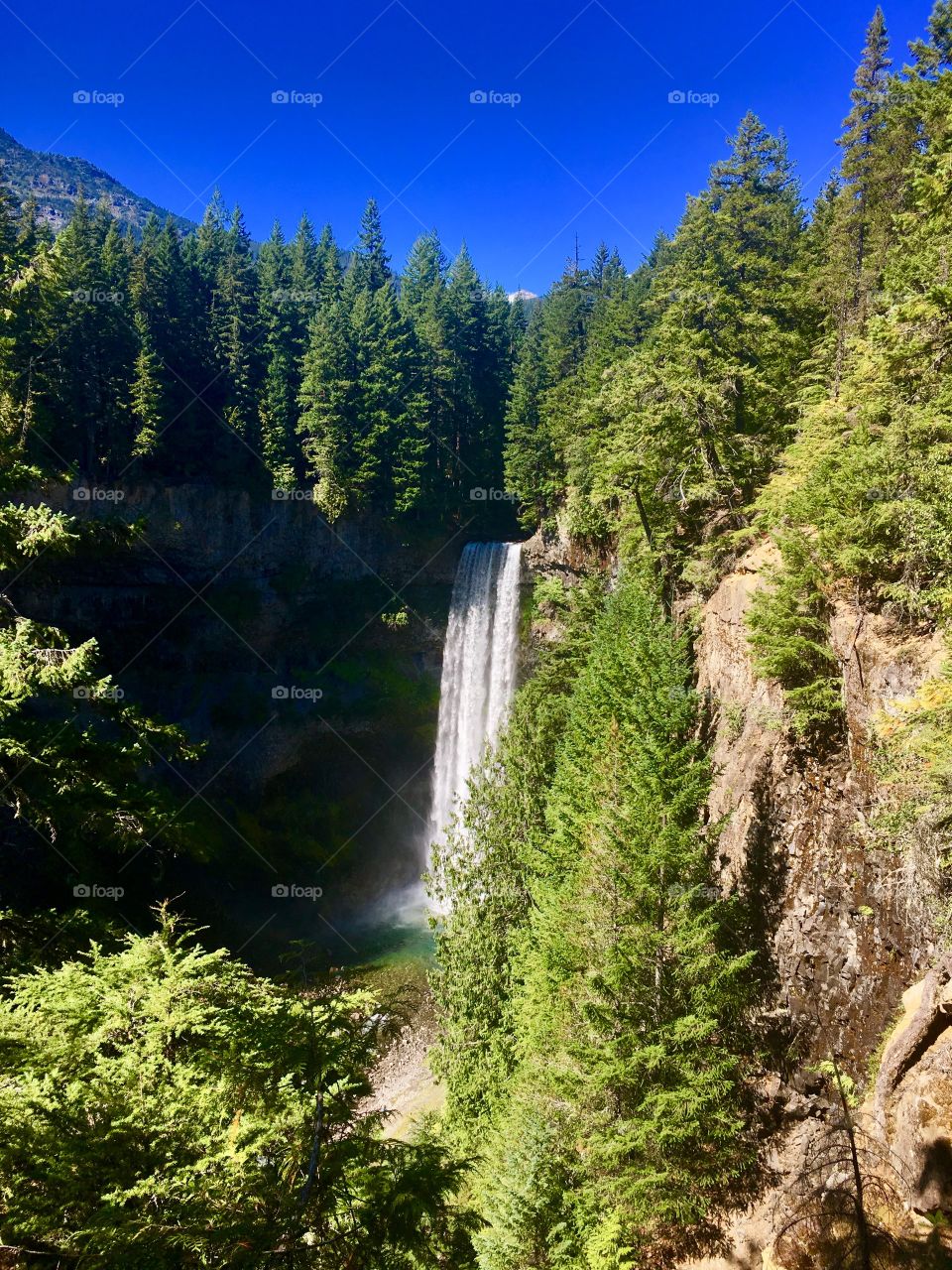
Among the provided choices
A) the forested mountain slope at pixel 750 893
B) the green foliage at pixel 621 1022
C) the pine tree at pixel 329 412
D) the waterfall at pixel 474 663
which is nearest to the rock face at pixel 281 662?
the pine tree at pixel 329 412

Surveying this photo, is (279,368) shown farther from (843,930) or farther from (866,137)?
(843,930)

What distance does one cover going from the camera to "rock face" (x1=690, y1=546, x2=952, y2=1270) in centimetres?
940

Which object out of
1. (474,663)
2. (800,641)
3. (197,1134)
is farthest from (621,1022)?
(474,663)

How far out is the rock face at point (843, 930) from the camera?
9398 mm

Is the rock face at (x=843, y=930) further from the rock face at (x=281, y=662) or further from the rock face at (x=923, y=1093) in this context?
the rock face at (x=281, y=662)

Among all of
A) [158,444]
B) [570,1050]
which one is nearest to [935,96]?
[570,1050]

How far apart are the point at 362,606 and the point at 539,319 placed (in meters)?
36.9

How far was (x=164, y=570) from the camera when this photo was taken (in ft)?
110

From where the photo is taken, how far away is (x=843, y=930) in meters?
11.5

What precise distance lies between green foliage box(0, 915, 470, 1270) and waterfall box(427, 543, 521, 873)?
25.0 meters

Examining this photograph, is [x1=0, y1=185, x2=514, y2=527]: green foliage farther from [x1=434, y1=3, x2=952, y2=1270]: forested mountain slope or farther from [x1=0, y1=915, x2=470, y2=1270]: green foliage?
[x1=0, y1=915, x2=470, y2=1270]: green foliage

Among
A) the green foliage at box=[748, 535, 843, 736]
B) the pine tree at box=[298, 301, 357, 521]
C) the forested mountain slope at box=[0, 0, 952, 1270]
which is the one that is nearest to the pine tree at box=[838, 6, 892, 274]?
the forested mountain slope at box=[0, 0, 952, 1270]

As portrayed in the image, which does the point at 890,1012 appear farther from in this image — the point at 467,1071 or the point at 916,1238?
the point at 467,1071

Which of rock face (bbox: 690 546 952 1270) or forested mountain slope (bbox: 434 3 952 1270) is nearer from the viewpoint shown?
rock face (bbox: 690 546 952 1270)
